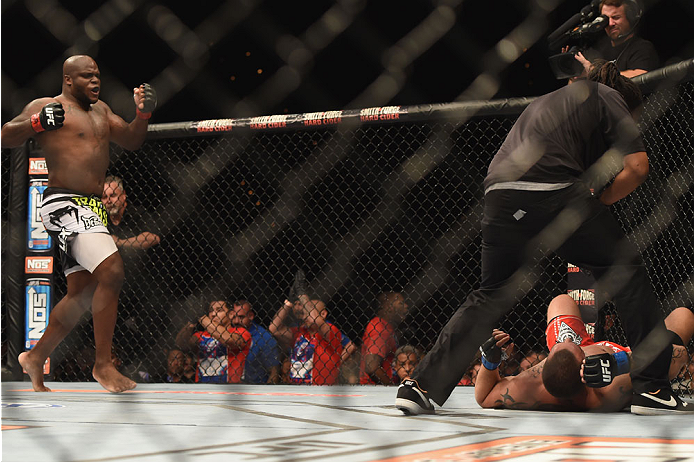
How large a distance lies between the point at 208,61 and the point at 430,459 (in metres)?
3.10

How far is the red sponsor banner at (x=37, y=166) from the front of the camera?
3438 millimetres

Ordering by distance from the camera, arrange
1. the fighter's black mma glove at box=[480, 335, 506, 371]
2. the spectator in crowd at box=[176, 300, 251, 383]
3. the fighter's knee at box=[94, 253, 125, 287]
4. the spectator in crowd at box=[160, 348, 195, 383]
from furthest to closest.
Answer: the spectator in crowd at box=[160, 348, 195, 383] < the spectator in crowd at box=[176, 300, 251, 383] < the fighter's knee at box=[94, 253, 125, 287] < the fighter's black mma glove at box=[480, 335, 506, 371]

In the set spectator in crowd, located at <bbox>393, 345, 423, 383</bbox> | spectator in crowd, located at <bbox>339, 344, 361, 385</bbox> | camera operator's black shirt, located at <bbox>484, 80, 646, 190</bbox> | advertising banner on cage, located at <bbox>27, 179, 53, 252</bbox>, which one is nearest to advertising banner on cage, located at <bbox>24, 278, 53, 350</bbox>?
advertising banner on cage, located at <bbox>27, 179, 53, 252</bbox>

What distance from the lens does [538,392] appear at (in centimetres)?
209

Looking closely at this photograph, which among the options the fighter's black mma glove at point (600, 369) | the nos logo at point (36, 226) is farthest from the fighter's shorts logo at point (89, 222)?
the fighter's black mma glove at point (600, 369)

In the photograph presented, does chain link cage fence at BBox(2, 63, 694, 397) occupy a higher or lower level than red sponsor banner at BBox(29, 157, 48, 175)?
lower

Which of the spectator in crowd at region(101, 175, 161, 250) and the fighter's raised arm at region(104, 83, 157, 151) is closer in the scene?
the fighter's raised arm at region(104, 83, 157, 151)

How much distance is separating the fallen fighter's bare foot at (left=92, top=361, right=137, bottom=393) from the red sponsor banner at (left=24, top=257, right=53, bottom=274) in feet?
3.49

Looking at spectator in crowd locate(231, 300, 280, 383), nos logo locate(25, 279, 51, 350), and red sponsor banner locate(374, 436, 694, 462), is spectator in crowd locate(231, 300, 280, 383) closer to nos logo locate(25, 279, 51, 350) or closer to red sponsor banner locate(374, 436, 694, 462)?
nos logo locate(25, 279, 51, 350)

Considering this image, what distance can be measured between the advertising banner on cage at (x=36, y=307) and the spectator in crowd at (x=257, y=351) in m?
0.74

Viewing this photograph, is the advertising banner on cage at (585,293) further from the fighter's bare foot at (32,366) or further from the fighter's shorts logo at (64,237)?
the fighter's bare foot at (32,366)

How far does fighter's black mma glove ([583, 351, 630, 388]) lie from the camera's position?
193 centimetres

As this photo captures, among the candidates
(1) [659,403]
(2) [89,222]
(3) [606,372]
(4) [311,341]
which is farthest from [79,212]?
(1) [659,403]

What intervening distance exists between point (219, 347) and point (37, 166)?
1.04 metres
